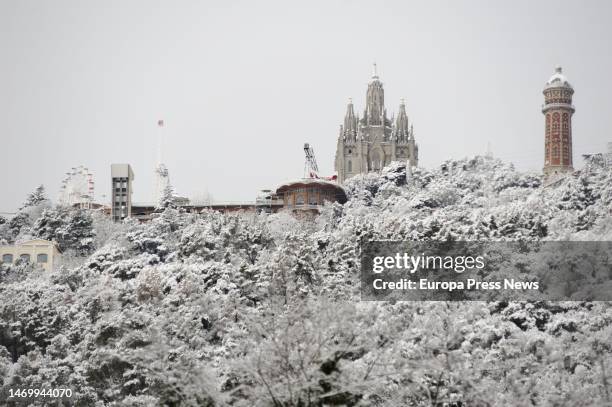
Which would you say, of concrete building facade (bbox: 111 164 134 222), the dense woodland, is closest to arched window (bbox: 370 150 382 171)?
the dense woodland

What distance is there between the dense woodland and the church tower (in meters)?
11.9

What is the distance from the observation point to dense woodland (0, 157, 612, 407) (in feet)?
82.2

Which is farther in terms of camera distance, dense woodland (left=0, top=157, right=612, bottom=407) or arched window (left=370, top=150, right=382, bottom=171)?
arched window (left=370, top=150, right=382, bottom=171)

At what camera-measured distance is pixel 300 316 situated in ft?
84.7

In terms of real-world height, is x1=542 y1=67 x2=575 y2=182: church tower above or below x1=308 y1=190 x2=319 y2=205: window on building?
above

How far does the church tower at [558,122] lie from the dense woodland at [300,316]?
1195 cm

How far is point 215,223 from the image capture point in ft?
219

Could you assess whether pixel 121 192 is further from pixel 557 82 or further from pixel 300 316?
pixel 300 316

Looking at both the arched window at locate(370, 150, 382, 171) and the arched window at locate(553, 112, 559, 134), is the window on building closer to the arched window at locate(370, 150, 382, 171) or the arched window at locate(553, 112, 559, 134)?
the arched window at locate(553, 112, 559, 134)

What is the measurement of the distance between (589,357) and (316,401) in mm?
20649

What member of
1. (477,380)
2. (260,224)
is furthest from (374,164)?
(477,380)

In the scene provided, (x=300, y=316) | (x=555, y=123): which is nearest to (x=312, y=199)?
(x=555, y=123)

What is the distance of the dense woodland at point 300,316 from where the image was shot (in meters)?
25.1

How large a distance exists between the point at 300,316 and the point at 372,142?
284ft
